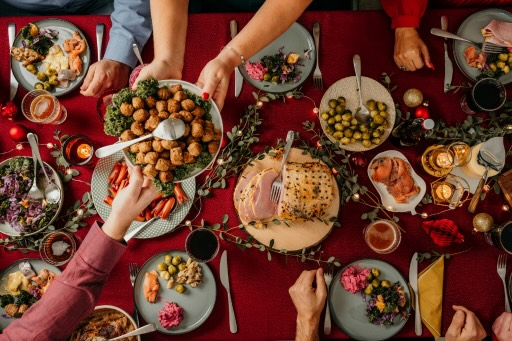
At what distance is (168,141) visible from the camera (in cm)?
140

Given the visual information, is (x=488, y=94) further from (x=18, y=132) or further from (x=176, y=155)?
(x=18, y=132)

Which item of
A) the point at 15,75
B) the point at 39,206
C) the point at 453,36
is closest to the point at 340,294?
the point at 453,36

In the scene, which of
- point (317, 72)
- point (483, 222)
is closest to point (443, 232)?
point (483, 222)

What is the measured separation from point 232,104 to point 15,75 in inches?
42.9

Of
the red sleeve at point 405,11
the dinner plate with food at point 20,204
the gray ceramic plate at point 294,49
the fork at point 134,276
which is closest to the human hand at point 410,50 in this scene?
the red sleeve at point 405,11

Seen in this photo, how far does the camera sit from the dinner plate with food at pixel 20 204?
1885 millimetres

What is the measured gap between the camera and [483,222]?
1.94m

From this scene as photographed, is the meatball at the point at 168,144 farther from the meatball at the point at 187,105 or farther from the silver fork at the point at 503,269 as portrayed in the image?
the silver fork at the point at 503,269

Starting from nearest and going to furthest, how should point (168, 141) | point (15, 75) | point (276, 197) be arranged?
1. point (168, 141)
2. point (276, 197)
3. point (15, 75)

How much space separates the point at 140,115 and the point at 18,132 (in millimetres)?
916

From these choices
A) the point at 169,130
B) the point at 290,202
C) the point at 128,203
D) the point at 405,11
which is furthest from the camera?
the point at 405,11

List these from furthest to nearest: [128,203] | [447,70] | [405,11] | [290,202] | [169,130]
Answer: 1. [447,70]
2. [405,11]
3. [290,202]
4. [128,203]
5. [169,130]

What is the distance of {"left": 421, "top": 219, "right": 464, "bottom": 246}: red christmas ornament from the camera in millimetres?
1918

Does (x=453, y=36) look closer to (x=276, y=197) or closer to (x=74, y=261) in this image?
(x=276, y=197)
